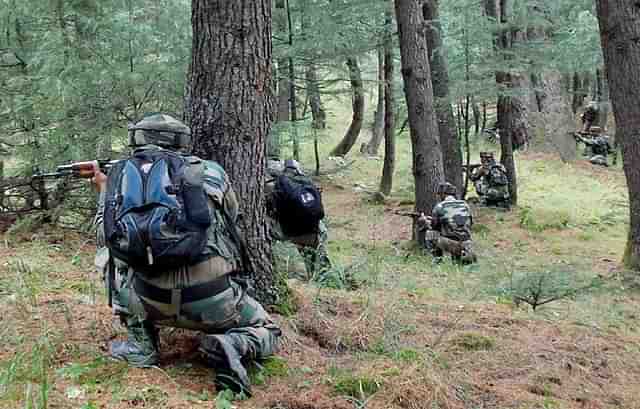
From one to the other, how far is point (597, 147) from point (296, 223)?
60.4 feet

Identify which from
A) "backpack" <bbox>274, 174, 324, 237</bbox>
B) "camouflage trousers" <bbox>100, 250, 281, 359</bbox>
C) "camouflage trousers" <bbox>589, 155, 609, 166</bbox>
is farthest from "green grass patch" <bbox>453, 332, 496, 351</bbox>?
"camouflage trousers" <bbox>589, 155, 609, 166</bbox>

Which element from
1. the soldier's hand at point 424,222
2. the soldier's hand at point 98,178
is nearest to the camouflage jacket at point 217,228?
the soldier's hand at point 98,178

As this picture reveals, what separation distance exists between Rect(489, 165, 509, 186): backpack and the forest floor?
22.3 ft

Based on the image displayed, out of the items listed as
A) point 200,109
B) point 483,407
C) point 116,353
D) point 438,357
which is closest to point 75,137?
point 200,109

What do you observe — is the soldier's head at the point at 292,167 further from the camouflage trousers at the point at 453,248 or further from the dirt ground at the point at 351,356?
the camouflage trousers at the point at 453,248

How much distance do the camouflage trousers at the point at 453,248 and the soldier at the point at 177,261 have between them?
22.5 feet

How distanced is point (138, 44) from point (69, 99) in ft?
3.59

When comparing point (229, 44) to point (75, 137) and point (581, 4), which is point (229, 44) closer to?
point (75, 137)

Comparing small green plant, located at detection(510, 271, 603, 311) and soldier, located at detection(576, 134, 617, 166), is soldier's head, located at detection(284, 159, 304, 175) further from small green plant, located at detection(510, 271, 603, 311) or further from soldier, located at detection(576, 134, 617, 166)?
soldier, located at detection(576, 134, 617, 166)

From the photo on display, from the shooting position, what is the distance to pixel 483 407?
337 centimetres

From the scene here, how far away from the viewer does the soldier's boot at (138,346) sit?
3.26 metres

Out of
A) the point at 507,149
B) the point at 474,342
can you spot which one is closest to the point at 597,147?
the point at 507,149

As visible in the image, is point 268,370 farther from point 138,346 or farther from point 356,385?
point 138,346

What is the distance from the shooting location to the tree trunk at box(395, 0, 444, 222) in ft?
33.6
